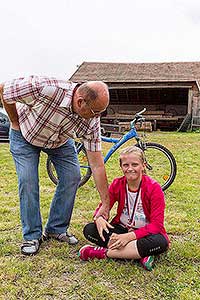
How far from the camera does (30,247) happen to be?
2.97m

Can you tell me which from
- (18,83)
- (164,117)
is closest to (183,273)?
(18,83)

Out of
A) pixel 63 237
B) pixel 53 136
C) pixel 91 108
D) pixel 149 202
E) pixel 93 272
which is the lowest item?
pixel 63 237

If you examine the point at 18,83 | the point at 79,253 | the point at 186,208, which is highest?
the point at 18,83

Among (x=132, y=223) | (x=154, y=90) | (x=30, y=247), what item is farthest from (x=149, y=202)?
(x=154, y=90)

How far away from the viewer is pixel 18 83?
2.61 m

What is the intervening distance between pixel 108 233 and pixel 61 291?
60 centimetres

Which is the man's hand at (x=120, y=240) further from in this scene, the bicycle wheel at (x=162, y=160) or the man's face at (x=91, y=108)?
the bicycle wheel at (x=162, y=160)

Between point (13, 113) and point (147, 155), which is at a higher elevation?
point (13, 113)

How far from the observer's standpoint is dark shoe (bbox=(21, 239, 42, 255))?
2957 millimetres

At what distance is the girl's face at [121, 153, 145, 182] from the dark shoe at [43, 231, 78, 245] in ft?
2.42

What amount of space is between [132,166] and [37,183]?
73 cm

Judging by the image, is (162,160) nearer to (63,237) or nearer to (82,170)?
(82,170)

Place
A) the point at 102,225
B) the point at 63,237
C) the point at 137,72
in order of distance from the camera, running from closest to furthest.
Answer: the point at 102,225 → the point at 63,237 → the point at 137,72

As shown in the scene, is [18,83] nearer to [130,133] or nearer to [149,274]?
[149,274]
